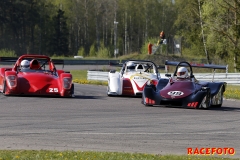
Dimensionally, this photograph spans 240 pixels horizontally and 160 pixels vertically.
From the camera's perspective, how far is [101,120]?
528 inches

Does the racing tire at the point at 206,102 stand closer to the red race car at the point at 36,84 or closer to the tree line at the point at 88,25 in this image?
the red race car at the point at 36,84

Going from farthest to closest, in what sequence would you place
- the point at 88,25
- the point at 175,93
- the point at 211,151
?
the point at 88,25
the point at 175,93
the point at 211,151

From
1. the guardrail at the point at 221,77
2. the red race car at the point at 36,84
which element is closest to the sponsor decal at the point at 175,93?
the red race car at the point at 36,84

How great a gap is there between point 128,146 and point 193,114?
5.68m

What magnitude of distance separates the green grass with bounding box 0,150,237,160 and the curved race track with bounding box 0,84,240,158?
0.56m

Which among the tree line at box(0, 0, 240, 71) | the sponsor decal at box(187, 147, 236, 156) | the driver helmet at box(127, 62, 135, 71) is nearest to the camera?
the sponsor decal at box(187, 147, 236, 156)

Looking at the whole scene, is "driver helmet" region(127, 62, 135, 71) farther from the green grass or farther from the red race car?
the green grass

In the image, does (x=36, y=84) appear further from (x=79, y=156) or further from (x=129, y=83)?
(x=79, y=156)

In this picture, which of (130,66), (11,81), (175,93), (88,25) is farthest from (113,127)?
(88,25)

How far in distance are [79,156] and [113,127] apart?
364 cm

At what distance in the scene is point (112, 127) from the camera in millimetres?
12258

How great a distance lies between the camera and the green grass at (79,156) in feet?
27.9

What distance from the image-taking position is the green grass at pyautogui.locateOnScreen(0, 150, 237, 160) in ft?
27.9

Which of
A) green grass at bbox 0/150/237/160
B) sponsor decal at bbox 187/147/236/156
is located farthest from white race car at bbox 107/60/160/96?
green grass at bbox 0/150/237/160
